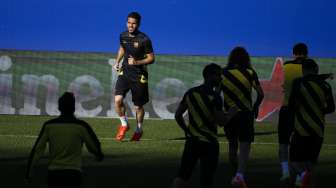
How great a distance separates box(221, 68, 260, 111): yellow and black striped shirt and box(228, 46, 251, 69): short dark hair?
7 cm

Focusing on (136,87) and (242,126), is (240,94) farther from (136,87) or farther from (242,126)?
(136,87)

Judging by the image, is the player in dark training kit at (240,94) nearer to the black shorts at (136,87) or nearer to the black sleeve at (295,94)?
the black sleeve at (295,94)

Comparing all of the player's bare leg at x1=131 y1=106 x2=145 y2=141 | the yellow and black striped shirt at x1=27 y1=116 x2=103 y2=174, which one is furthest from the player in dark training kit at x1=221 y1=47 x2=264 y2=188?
the player's bare leg at x1=131 y1=106 x2=145 y2=141

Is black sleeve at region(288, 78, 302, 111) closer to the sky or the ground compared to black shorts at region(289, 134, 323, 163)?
closer to the sky

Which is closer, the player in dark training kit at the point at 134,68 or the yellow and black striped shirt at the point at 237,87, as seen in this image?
the yellow and black striped shirt at the point at 237,87

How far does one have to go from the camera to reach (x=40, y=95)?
88.8ft

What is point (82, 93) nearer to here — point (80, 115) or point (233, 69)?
point (80, 115)

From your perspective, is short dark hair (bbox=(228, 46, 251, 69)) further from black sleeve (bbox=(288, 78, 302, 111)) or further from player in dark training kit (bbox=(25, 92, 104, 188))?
player in dark training kit (bbox=(25, 92, 104, 188))

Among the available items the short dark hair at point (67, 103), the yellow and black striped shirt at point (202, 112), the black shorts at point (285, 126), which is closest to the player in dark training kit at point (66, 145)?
the short dark hair at point (67, 103)

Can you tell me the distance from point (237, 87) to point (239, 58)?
1.26ft

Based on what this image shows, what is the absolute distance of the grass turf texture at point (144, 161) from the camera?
1330cm

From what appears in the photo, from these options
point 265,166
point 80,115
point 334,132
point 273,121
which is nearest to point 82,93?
point 80,115

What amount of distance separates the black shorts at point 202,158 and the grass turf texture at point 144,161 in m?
1.94

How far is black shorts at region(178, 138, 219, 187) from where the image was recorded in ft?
35.5
